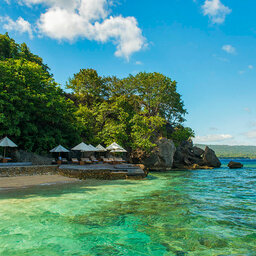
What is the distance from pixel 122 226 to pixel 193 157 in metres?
34.9

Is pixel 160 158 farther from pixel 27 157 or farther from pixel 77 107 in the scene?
pixel 27 157

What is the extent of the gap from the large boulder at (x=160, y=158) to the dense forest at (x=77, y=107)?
142cm

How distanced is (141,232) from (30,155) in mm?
14553

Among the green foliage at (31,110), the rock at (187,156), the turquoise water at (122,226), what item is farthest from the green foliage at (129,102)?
the turquoise water at (122,226)

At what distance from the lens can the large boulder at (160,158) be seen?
28.7 meters

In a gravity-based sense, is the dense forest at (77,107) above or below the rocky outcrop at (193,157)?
above

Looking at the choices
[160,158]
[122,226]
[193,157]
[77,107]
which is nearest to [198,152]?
[193,157]

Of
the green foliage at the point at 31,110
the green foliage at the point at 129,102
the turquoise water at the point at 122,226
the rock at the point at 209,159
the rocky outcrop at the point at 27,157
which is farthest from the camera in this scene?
the rock at the point at 209,159

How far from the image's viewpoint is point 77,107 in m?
28.9

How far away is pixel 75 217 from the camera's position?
593cm

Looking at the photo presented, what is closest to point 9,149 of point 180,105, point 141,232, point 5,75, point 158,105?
point 5,75

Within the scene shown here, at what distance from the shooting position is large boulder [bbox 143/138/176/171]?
28.7 m

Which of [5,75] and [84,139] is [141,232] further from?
[84,139]

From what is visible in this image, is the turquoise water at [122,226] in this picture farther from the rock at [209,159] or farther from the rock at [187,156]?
the rock at [209,159]
